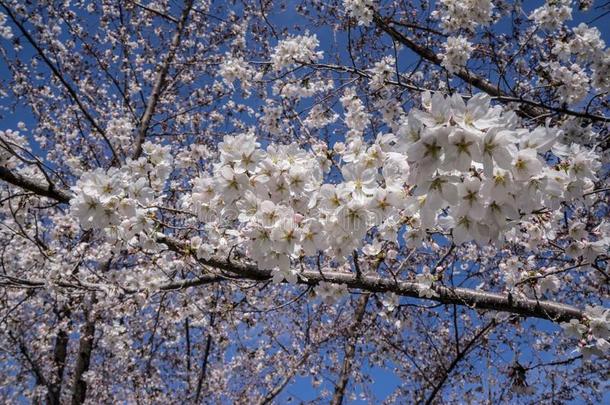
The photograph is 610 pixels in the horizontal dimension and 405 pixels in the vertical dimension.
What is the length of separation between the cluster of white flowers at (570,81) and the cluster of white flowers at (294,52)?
2422mm

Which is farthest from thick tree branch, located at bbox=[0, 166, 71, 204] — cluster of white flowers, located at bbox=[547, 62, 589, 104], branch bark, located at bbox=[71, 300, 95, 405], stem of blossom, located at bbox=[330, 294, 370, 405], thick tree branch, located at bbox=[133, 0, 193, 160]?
stem of blossom, located at bbox=[330, 294, 370, 405]

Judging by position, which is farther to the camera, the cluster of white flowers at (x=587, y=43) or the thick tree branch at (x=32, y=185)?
the cluster of white flowers at (x=587, y=43)

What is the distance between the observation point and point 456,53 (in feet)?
13.6

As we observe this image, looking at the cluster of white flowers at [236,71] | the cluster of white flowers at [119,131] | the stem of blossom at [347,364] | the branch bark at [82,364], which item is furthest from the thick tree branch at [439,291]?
the cluster of white flowers at [119,131]

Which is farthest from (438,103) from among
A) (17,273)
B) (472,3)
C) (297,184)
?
(17,273)

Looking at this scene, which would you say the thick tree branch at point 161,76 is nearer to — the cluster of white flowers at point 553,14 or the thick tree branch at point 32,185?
the thick tree branch at point 32,185

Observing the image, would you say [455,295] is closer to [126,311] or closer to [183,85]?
[126,311]

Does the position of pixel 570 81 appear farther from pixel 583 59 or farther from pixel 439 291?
pixel 439 291

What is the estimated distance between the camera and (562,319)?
333 centimetres

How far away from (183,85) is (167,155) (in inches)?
253

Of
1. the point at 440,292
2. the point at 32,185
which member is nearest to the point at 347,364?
the point at 440,292

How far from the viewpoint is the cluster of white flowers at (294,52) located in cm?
463

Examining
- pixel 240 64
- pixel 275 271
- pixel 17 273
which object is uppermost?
pixel 240 64

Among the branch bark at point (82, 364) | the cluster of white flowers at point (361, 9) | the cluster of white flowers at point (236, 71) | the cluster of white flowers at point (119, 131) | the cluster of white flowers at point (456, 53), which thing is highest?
the cluster of white flowers at point (119, 131)
